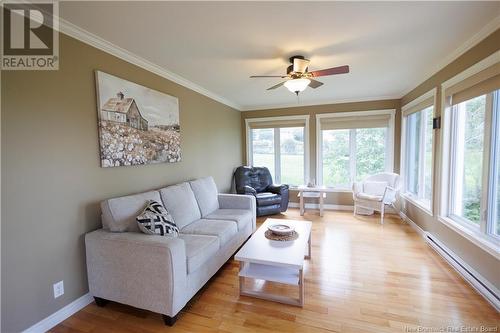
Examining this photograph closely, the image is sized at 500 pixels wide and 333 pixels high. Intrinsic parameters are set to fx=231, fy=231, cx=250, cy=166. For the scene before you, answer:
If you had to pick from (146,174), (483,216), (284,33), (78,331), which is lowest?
(78,331)

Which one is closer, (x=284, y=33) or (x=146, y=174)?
(x=284, y=33)

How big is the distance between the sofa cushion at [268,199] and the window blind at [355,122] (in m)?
1.90

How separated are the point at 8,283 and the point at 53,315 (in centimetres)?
47

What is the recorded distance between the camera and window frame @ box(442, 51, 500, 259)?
213cm

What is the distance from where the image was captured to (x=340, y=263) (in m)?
2.72

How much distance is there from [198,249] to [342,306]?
134cm

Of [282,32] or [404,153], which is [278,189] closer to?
[404,153]

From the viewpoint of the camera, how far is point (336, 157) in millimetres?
5133

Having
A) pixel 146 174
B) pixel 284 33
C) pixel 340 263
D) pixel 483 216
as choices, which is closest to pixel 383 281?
pixel 340 263

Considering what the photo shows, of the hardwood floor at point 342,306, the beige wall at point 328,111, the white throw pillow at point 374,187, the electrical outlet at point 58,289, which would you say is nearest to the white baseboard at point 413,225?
the white throw pillow at point 374,187

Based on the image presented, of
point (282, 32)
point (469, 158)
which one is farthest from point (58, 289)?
point (469, 158)

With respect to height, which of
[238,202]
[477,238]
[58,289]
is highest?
[238,202]

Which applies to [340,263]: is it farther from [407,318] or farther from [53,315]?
[53,315]

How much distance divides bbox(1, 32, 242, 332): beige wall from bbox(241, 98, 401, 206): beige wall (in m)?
3.39
